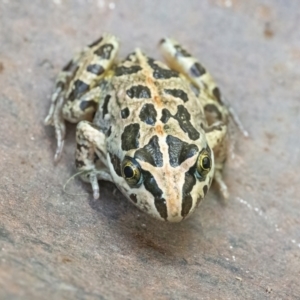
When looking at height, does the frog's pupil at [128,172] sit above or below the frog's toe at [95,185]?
above

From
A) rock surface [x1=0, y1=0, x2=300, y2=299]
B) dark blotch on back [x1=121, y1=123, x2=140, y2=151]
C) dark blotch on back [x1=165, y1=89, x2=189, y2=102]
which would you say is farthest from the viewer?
dark blotch on back [x1=165, y1=89, x2=189, y2=102]

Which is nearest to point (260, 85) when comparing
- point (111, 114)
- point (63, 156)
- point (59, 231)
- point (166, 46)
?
point (166, 46)

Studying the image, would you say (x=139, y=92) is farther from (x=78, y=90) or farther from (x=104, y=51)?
(x=104, y=51)

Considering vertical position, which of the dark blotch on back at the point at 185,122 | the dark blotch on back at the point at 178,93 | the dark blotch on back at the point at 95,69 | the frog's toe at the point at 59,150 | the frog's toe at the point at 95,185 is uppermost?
the dark blotch on back at the point at 185,122

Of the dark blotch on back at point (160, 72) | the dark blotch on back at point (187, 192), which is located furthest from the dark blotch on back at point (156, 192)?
the dark blotch on back at point (160, 72)

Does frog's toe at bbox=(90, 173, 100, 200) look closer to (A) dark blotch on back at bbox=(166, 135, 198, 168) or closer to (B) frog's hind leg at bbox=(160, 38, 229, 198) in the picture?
(A) dark blotch on back at bbox=(166, 135, 198, 168)

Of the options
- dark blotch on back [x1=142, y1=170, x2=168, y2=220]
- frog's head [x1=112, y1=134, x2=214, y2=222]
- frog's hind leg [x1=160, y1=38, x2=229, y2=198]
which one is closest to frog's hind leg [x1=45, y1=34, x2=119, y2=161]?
frog's hind leg [x1=160, y1=38, x2=229, y2=198]

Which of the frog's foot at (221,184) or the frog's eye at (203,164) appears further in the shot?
the frog's foot at (221,184)

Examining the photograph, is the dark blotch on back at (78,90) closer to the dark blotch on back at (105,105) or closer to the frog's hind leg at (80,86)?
the frog's hind leg at (80,86)

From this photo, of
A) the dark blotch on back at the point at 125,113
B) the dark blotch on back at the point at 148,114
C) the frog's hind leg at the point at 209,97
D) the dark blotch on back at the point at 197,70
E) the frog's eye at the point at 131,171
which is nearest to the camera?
the frog's eye at the point at 131,171
